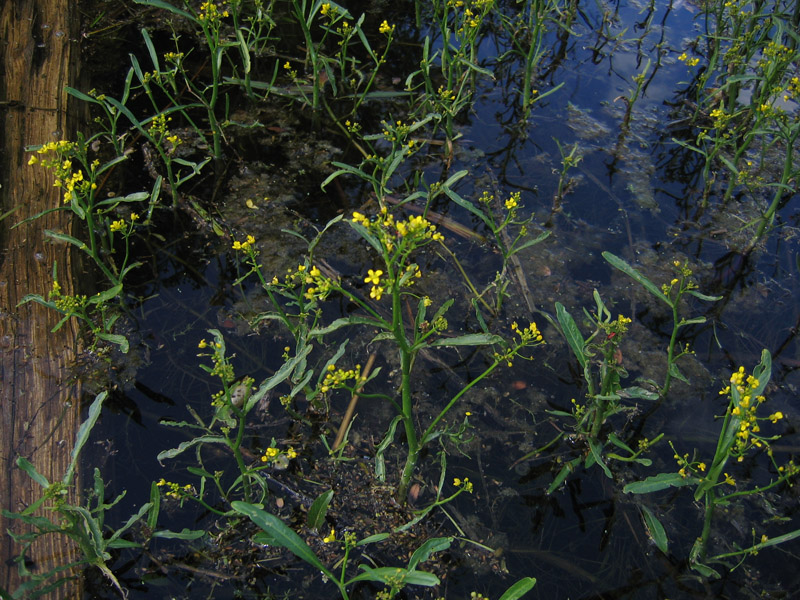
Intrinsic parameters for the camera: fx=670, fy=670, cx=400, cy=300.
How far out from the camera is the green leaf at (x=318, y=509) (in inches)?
94.9

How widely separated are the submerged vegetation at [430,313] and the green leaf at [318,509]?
0.06 feet

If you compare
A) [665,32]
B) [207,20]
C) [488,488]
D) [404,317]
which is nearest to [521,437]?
[488,488]

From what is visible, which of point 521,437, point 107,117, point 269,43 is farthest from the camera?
point 269,43

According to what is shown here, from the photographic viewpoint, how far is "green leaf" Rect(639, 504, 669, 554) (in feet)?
8.02

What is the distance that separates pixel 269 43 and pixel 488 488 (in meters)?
3.42

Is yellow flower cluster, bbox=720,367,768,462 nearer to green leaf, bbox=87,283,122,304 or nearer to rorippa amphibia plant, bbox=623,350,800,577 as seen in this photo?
rorippa amphibia plant, bbox=623,350,800,577

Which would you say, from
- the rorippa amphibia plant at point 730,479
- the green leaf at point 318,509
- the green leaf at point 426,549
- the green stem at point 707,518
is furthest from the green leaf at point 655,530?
the green leaf at point 318,509

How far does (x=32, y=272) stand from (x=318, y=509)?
1760mm

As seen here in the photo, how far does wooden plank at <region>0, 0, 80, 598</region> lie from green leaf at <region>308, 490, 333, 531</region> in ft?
2.67

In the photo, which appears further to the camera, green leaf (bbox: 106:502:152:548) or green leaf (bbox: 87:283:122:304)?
green leaf (bbox: 87:283:122:304)

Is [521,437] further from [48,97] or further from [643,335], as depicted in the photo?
[48,97]

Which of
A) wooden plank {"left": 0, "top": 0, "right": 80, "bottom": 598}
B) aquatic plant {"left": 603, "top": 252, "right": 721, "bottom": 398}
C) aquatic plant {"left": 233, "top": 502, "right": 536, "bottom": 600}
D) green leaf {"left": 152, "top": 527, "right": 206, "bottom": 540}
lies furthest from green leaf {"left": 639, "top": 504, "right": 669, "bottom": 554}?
wooden plank {"left": 0, "top": 0, "right": 80, "bottom": 598}

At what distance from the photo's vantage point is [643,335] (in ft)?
10.8

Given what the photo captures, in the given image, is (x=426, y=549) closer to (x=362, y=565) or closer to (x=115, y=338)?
(x=362, y=565)
